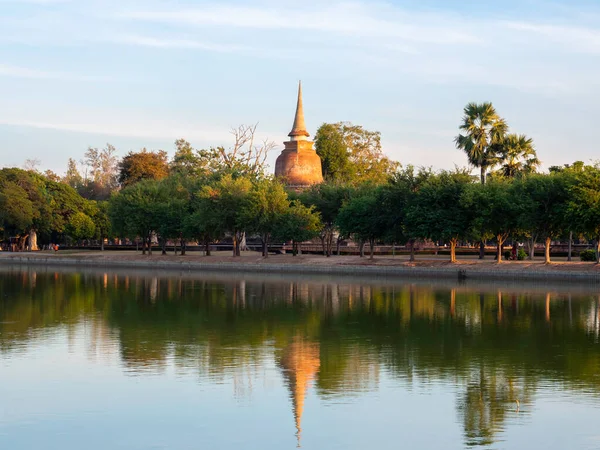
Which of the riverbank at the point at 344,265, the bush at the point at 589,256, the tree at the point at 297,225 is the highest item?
the tree at the point at 297,225

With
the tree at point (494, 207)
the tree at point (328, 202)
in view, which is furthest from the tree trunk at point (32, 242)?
the tree at point (494, 207)

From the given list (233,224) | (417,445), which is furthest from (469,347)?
(233,224)

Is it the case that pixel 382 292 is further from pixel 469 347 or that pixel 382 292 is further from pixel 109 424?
pixel 109 424

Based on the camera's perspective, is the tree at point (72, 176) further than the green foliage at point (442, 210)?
Yes

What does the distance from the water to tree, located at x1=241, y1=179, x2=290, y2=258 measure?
25.6 m

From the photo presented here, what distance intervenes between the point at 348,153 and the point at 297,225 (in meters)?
45.0

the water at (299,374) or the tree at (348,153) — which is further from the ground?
the tree at (348,153)

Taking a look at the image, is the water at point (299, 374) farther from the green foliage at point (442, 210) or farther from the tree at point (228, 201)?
the tree at point (228, 201)

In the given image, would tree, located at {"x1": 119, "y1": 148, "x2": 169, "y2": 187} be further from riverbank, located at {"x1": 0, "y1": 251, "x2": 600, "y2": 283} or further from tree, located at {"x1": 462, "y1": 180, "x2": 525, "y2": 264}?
tree, located at {"x1": 462, "y1": 180, "x2": 525, "y2": 264}

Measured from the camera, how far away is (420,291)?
1697 inches

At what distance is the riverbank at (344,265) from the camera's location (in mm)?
48844

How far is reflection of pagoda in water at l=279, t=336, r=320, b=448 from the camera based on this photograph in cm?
1694

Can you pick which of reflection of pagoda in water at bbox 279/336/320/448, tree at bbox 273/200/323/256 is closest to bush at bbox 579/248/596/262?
tree at bbox 273/200/323/256

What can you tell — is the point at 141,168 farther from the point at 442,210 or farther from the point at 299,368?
the point at 299,368
